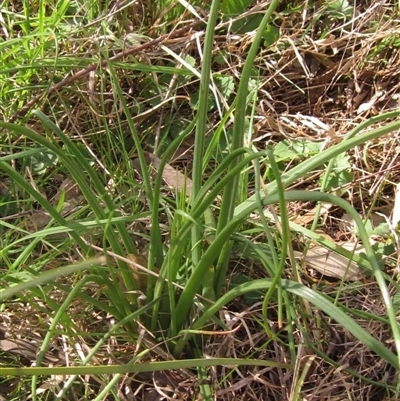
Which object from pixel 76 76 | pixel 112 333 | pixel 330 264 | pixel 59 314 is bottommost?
pixel 330 264

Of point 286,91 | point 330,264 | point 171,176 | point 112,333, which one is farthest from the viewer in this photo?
point 286,91

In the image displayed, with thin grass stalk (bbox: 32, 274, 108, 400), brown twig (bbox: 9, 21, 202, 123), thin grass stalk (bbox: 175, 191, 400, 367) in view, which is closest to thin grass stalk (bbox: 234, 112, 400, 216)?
thin grass stalk (bbox: 175, 191, 400, 367)

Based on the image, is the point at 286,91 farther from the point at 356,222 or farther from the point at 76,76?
the point at 356,222

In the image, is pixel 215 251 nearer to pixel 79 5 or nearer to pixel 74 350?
pixel 74 350

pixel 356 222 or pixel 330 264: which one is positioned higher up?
pixel 356 222

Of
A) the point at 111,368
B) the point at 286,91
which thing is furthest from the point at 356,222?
the point at 286,91

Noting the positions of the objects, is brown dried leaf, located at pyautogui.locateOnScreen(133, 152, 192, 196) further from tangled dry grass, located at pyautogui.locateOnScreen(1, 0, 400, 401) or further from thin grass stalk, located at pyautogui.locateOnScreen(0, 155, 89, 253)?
thin grass stalk, located at pyautogui.locateOnScreen(0, 155, 89, 253)

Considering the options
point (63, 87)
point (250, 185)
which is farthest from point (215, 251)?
point (63, 87)

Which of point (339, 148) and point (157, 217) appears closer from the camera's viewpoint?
point (339, 148)
